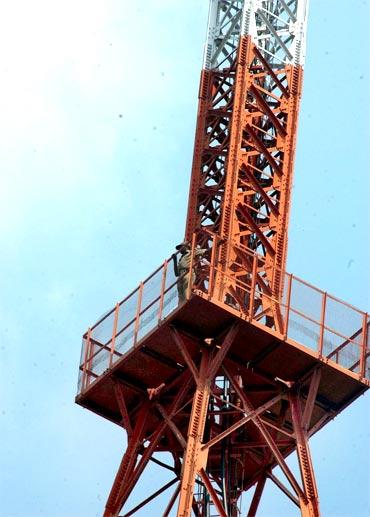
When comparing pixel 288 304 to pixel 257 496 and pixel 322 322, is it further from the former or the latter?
pixel 257 496

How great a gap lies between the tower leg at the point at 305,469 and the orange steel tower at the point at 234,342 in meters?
0.04

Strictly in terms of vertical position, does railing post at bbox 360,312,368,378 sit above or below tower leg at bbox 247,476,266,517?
above

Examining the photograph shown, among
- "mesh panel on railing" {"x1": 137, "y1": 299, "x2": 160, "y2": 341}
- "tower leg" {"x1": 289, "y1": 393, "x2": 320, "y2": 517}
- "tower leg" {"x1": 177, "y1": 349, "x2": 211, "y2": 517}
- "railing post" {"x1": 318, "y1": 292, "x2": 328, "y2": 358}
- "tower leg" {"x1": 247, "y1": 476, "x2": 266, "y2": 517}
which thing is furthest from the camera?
"tower leg" {"x1": 247, "y1": 476, "x2": 266, "y2": 517}

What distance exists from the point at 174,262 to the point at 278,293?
9.86ft

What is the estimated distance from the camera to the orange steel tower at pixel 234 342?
Answer: 257ft

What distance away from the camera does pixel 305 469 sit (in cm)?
7831

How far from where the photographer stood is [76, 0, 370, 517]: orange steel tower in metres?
78.4

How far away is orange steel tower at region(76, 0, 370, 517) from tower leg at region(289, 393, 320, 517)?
0.13ft

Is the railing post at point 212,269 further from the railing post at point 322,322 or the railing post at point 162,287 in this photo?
the railing post at point 322,322

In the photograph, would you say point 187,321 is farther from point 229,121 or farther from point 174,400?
point 229,121

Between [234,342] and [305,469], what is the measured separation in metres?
3.93

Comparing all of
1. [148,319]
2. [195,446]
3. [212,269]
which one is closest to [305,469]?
[195,446]

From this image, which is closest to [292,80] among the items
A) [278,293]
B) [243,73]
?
[243,73]

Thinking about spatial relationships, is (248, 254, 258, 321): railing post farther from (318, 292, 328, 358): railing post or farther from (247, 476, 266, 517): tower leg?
(247, 476, 266, 517): tower leg
